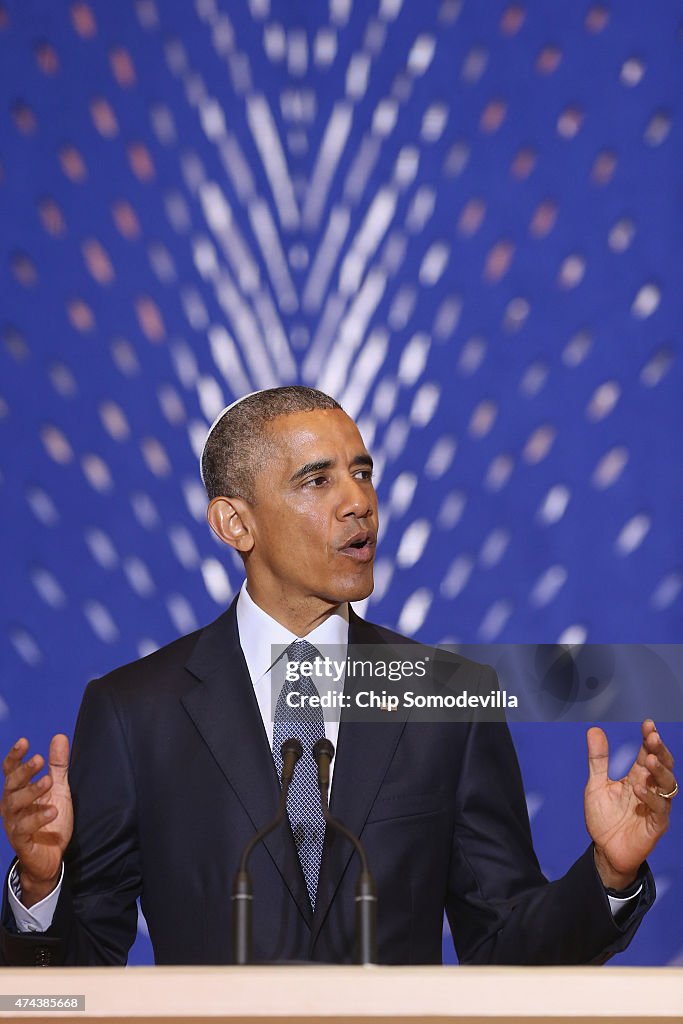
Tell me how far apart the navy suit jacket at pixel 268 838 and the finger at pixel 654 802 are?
19 cm

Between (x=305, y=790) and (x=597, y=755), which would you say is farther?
(x=305, y=790)

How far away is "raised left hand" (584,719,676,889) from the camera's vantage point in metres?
1.65

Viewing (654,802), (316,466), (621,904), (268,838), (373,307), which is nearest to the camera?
(654,802)

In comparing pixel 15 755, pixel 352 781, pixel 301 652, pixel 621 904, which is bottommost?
pixel 621 904

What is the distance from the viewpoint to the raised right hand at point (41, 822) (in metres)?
1.56

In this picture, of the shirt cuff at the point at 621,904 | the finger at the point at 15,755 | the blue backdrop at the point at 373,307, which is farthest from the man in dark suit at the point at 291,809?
the blue backdrop at the point at 373,307

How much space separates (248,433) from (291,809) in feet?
2.07

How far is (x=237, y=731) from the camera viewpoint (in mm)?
1979

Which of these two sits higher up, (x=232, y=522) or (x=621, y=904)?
(x=232, y=522)

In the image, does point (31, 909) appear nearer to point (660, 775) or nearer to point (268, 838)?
point (268, 838)

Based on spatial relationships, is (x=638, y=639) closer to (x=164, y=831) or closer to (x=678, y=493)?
(x=678, y=493)

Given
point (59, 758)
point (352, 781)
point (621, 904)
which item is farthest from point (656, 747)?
point (59, 758)

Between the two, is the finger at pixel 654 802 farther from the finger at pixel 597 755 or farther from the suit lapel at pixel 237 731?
the suit lapel at pixel 237 731

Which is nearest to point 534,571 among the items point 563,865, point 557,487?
point 557,487
